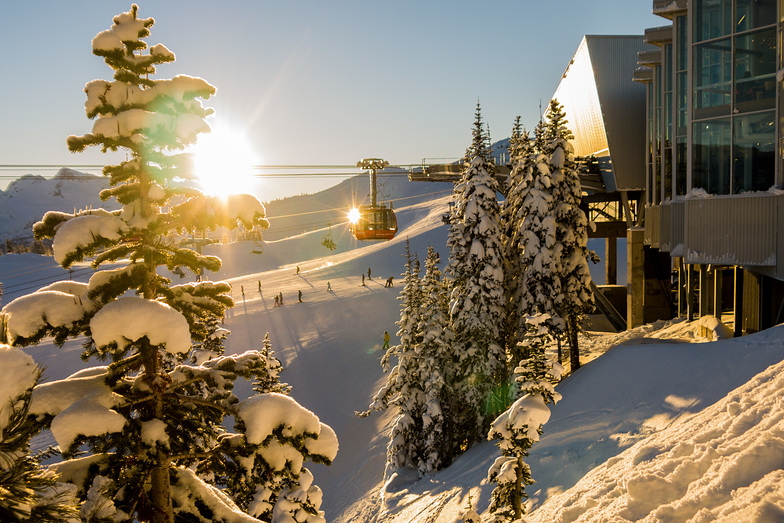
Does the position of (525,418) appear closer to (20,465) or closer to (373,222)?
(20,465)

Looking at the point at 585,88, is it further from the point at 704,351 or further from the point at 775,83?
the point at 704,351

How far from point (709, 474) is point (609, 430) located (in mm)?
7645

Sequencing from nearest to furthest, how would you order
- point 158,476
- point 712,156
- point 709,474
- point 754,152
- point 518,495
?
1. point 158,476
2. point 709,474
3. point 518,495
4. point 754,152
5. point 712,156

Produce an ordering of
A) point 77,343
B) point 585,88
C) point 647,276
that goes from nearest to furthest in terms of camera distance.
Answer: point 647,276 → point 585,88 → point 77,343

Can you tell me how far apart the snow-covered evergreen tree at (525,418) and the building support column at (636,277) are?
25.6 metres

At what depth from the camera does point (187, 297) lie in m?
6.31

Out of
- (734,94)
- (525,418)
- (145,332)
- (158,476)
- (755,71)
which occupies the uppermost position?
(755,71)

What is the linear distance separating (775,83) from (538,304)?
35.9 feet

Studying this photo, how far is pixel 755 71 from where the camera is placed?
50.3ft

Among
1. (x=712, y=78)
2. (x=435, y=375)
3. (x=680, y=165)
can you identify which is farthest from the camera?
(x=435, y=375)

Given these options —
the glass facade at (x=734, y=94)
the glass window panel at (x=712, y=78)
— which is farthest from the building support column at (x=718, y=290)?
the glass window panel at (x=712, y=78)

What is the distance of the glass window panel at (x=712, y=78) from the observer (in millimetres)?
16031

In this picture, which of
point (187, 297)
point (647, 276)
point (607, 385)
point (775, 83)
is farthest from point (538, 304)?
point (187, 297)

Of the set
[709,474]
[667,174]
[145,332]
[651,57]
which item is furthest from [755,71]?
[145,332]
